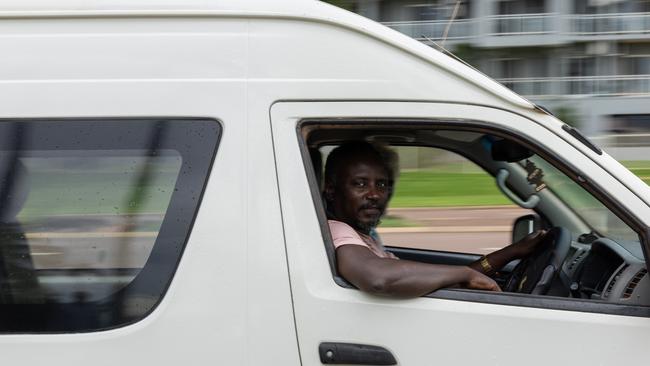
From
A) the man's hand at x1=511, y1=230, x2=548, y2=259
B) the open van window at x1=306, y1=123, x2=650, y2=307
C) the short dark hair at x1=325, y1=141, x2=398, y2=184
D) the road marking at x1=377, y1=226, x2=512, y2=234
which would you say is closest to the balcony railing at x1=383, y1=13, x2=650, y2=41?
the road marking at x1=377, y1=226, x2=512, y2=234

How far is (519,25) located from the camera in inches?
1212

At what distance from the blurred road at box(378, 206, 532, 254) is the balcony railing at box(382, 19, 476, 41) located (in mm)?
15313

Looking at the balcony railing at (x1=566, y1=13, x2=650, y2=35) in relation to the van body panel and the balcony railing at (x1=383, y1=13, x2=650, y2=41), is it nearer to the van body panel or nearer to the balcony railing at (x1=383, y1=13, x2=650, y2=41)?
the balcony railing at (x1=383, y1=13, x2=650, y2=41)

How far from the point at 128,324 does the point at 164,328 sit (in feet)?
0.39

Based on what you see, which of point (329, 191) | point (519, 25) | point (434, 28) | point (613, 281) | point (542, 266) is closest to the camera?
point (613, 281)

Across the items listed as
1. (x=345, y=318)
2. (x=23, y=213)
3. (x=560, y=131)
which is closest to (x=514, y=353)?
(x=345, y=318)

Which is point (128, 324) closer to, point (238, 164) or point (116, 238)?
point (116, 238)

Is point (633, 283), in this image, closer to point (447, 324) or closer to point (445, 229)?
point (447, 324)

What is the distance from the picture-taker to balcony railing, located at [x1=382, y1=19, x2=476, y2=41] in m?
25.7

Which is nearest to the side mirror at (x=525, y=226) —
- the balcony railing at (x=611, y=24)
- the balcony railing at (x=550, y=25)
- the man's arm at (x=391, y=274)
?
the man's arm at (x=391, y=274)

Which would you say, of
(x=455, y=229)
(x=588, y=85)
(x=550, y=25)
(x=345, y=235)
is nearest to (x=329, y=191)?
(x=345, y=235)

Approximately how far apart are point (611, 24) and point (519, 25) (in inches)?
156

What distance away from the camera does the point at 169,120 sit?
2.61 m

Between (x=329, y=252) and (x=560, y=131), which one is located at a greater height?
(x=560, y=131)
